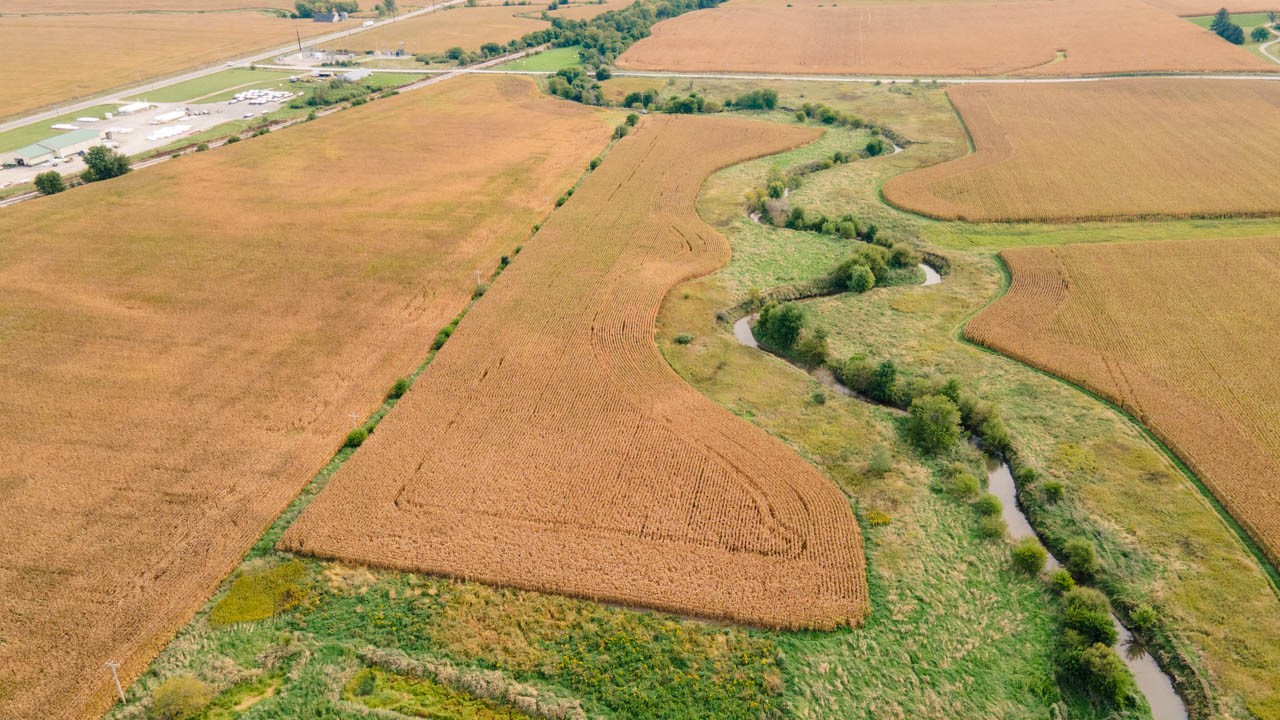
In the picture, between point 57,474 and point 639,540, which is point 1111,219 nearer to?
point 639,540

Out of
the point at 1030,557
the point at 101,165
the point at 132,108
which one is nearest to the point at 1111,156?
the point at 1030,557

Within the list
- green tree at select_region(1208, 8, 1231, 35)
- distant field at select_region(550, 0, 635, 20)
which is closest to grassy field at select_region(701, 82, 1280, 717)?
green tree at select_region(1208, 8, 1231, 35)

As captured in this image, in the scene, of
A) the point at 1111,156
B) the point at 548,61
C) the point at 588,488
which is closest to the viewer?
the point at 588,488

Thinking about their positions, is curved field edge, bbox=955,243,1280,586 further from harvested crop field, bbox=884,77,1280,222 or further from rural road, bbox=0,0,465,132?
rural road, bbox=0,0,465,132

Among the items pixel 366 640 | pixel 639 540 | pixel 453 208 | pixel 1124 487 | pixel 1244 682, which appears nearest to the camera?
pixel 1244 682

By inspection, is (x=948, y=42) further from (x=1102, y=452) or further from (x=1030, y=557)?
(x=1030, y=557)

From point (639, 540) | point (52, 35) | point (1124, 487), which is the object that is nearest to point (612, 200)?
point (639, 540)
